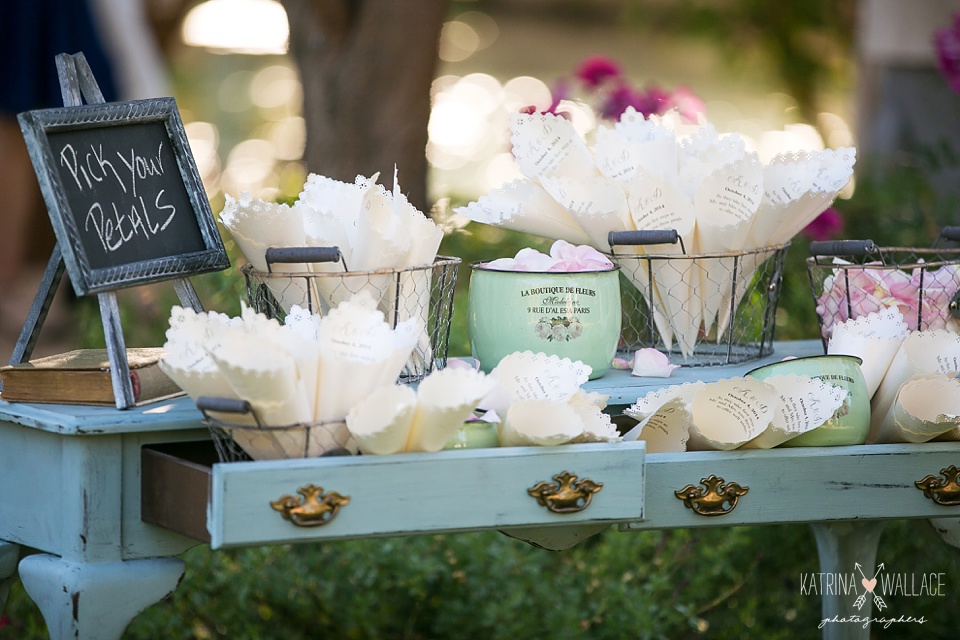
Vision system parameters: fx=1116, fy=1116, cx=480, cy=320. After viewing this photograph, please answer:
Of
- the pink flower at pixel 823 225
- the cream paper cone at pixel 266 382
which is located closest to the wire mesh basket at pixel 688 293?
the cream paper cone at pixel 266 382

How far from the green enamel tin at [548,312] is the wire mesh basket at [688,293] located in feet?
0.33

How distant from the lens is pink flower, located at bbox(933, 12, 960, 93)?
2.59 metres

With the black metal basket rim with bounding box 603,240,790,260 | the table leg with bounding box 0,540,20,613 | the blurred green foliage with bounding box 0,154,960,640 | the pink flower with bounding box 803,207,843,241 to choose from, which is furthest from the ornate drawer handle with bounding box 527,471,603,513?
the pink flower with bounding box 803,207,843,241

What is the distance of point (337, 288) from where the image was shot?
140 cm

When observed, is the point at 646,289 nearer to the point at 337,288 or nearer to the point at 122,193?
the point at 337,288

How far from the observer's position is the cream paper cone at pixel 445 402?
1.10m

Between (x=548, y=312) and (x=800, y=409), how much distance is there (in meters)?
0.34

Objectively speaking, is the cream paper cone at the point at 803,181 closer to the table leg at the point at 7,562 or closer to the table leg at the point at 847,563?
the table leg at the point at 847,563

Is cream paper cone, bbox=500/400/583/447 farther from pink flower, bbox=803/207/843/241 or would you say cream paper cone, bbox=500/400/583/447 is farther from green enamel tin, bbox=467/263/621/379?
pink flower, bbox=803/207/843/241

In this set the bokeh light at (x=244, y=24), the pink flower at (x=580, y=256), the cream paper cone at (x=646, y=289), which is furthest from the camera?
the bokeh light at (x=244, y=24)

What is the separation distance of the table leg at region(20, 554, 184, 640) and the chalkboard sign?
0.31 m

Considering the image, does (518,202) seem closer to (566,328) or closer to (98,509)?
(566,328)

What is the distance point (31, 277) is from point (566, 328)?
3.49 m

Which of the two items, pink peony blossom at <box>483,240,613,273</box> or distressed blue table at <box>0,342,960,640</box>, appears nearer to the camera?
distressed blue table at <box>0,342,960,640</box>
